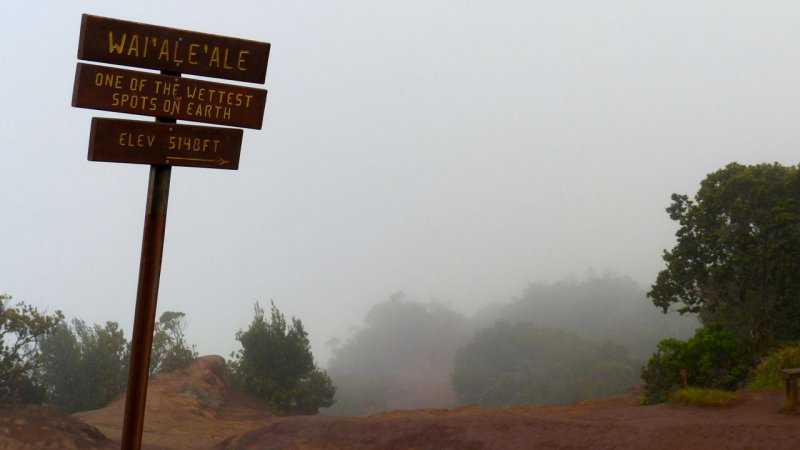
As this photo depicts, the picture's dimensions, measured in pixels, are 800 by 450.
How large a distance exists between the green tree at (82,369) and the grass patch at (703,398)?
934 inches

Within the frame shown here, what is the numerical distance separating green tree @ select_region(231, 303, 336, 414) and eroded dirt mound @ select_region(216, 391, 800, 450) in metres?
15.8

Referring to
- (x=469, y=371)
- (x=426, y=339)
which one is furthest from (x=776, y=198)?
(x=426, y=339)

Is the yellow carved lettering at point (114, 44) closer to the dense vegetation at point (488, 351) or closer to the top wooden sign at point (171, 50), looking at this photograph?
the top wooden sign at point (171, 50)

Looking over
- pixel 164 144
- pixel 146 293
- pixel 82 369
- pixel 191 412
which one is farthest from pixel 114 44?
pixel 82 369

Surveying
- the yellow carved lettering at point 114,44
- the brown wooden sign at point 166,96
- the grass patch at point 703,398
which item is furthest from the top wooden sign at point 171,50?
the grass patch at point 703,398

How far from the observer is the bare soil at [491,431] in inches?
598

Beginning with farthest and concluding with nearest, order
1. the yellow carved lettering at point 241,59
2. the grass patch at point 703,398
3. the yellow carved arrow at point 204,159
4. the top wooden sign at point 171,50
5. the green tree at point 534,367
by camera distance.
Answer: the green tree at point 534,367
the grass patch at point 703,398
the yellow carved lettering at point 241,59
the yellow carved arrow at point 204,159
the top wooden sign at point 171,50

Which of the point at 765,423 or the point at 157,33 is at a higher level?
the point at 157,33

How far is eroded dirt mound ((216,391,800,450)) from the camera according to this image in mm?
15062

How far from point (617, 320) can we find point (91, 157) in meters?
56.6

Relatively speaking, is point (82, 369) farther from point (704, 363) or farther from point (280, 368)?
point (704, 363)

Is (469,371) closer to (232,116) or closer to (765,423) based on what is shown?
(765,423)

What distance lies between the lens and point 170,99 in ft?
31.2

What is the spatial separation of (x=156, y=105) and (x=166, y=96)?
16 cm
